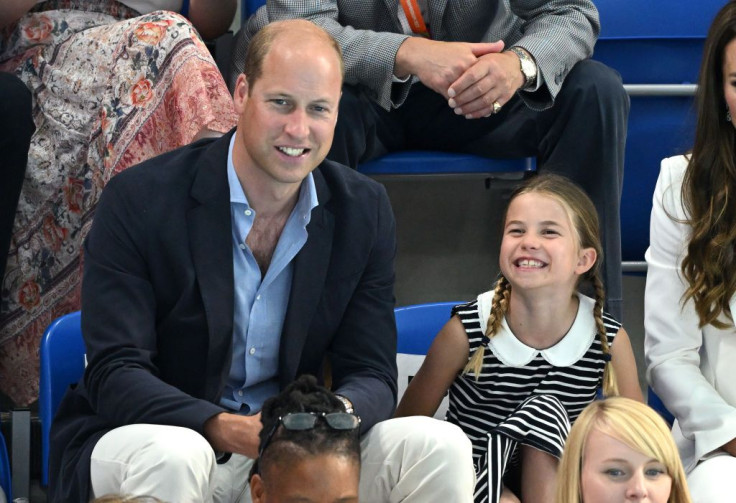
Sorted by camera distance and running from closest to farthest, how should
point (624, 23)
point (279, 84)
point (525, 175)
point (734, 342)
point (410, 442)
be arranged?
point (410, 442) → point (279, 84) → point (734, 342) → point (525, 175) → point (624, 23)

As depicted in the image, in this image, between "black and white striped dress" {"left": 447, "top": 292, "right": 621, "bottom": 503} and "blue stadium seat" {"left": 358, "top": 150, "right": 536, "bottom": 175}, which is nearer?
"black and white striped dress" {"left": 447, "top": 292, "right": 621, "bottom": 503}

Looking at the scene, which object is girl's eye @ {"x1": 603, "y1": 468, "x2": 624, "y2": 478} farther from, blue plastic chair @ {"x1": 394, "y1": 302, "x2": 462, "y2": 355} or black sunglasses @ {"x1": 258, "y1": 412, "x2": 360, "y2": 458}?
blue plastic chair @ {"x1": 394, "y1": 302, "x2": 462, "y2": 355}

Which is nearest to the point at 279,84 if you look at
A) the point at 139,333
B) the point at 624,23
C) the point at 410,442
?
the point at 139,333

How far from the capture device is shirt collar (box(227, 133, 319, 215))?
2.25 m

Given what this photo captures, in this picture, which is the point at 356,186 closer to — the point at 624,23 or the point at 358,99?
the point at 358,99

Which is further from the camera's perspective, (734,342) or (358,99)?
(358,99)

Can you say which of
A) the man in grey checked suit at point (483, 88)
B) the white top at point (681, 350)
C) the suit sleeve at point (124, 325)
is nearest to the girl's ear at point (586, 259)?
the white top at point (681, 350)

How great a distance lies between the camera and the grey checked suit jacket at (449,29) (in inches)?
114

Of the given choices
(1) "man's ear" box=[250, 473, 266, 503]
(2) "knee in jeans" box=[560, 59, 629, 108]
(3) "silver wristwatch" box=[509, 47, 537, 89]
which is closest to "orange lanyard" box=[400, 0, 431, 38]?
(3) "silver wristwatch" box=[509, 47, 537, 89]

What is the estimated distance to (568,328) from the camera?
251 cm

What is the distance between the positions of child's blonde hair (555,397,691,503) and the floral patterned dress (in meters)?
1.11

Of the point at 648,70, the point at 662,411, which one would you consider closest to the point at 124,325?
the point at 662,411

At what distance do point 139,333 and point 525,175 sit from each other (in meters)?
1.30

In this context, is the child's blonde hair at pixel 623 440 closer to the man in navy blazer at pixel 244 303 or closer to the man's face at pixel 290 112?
the man in navy blazer at pixel 244 303
